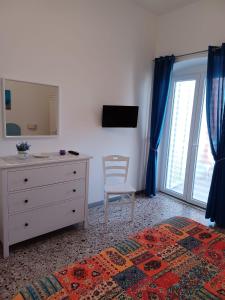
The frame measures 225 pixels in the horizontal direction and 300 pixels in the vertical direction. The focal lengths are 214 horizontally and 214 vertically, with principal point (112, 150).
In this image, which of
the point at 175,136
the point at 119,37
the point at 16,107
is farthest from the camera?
the point at 175,136

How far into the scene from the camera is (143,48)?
11.7 feet

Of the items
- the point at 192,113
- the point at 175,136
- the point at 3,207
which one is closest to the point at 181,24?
the point at 192,113

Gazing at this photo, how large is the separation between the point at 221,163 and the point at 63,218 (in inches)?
85.3

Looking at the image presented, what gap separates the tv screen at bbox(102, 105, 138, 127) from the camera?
321cm

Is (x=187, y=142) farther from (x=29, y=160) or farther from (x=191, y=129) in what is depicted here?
(x=29, y=160)

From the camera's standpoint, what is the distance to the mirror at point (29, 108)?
242cm

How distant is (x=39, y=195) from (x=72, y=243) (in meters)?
0.68

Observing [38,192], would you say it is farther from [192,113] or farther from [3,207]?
[192,113]

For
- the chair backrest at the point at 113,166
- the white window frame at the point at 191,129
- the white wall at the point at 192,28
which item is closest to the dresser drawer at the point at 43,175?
the chair backrest at the point at 113,166

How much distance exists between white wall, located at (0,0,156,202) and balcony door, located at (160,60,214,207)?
0.49m

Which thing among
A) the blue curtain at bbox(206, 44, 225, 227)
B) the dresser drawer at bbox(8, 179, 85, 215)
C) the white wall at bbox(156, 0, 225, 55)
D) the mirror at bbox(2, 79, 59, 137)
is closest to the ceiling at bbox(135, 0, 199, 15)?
the white wall at bbox(156, 0, 225, 55)

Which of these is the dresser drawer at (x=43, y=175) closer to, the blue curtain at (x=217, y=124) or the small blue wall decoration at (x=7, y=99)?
the small blue wall decoration at (x=7, y=99)

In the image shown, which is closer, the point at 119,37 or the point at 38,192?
the point at 38,192

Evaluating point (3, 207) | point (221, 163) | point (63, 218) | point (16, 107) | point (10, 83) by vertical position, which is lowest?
point (63, 218)
